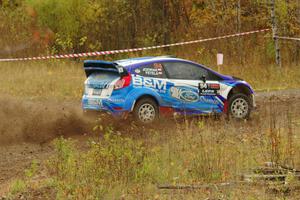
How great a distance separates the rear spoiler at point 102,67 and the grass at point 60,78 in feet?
19.0

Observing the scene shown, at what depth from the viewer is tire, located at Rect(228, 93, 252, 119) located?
616 inches

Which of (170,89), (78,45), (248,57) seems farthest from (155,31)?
(170,89)

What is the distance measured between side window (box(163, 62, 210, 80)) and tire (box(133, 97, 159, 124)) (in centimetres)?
82

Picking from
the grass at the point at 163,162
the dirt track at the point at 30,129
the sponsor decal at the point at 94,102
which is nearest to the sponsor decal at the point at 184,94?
the grass at the point at 163,162

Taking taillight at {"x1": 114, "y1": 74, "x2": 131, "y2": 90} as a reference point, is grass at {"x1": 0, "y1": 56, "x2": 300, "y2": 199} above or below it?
below

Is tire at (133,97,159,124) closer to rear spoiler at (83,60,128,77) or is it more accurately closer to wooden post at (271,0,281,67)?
rear spoiler at (83,60,128,77)

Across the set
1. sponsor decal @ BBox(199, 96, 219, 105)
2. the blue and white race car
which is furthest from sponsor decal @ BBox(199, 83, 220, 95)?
sponsor decal @ BBox(199, 96, 219, 105)

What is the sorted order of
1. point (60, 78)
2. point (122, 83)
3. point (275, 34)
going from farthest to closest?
point (275, 34) < point (60, 78) < point (122, 83)

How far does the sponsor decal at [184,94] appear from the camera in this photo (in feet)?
48.8

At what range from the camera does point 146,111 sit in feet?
47.5

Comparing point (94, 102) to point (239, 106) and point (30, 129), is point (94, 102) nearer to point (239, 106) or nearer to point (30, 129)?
point (30, 129)

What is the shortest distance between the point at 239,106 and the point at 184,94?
1.55 m

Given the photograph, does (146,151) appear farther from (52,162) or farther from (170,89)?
(170,89)

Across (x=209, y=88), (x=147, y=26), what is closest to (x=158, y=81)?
(x=209, y=88)
